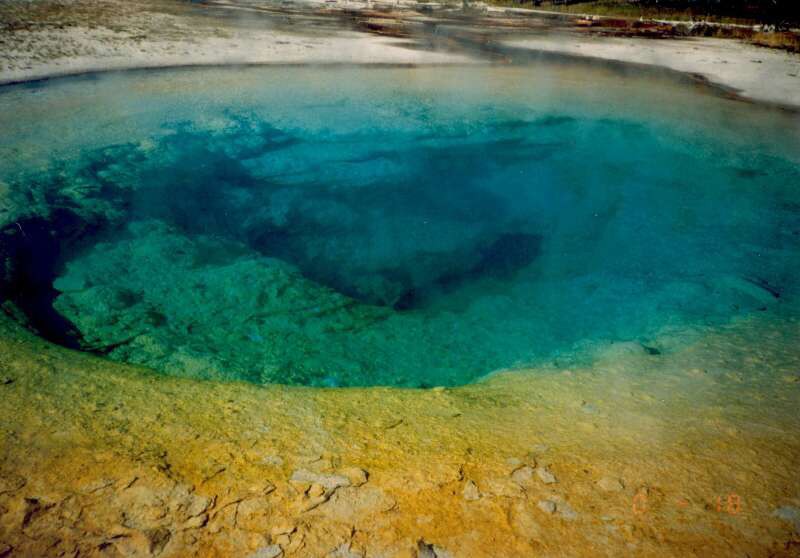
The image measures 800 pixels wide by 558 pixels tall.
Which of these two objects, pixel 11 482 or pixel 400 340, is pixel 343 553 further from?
pixel 400 340

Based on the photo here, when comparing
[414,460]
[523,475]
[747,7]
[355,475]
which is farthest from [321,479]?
[747,7]

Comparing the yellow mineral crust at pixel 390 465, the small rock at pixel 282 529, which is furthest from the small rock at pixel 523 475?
the small rock at pixel 282 529

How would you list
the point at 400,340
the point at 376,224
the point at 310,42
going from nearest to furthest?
the point at 400,340 < the point at 376,224 < the point at 310,42

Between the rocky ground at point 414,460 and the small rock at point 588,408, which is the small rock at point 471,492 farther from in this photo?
the small rock at point 588,408

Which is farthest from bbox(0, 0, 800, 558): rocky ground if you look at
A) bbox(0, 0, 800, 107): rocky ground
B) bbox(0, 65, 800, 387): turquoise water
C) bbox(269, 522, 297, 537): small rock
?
bbox(0, 0, 800, 107): rocky ground

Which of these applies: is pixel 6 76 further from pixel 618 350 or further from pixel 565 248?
pixel 618 350
